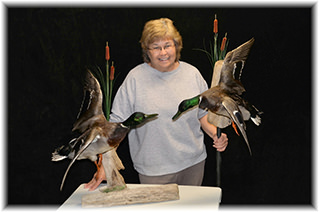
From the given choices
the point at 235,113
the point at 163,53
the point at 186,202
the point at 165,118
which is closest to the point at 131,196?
the point at 186,202

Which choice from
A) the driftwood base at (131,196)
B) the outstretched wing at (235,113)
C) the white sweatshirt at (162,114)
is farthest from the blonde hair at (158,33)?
the driftwood base at (131,196)

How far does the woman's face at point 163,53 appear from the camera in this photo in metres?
2.00

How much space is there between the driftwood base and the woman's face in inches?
25.8

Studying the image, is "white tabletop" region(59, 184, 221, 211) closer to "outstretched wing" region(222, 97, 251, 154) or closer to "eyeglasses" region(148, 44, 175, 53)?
"outstretched wing" region(222, 97, 251, 154)

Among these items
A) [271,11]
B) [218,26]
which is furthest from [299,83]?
[218,26]

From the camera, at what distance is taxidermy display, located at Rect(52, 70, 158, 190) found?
1.80 metres

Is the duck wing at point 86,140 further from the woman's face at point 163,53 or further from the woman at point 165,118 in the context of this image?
the woman's face at point 163,53

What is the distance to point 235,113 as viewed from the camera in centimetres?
175

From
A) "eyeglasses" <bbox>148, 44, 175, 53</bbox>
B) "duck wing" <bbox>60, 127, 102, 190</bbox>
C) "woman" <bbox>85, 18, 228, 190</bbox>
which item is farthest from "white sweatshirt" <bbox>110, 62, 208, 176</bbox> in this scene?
"duck wing" <bbox>60, 127, 102, 190</bbox>

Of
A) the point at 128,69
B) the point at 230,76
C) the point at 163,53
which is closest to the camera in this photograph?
the point at 230,76

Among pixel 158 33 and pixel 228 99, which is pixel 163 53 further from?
pixel 228 99

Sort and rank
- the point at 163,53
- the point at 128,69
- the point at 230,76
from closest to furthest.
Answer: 1. the point at 230,76
2. the point at 163,53
3. the point at 128,69

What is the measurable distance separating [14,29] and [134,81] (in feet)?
2.93

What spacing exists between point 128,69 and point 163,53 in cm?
47
